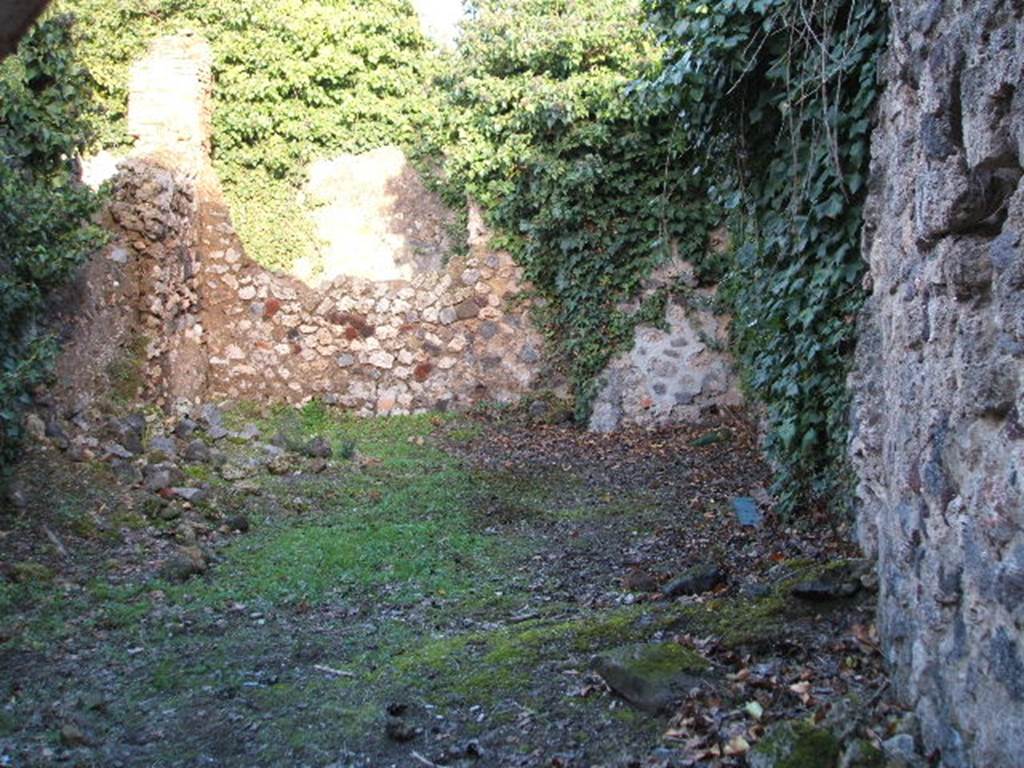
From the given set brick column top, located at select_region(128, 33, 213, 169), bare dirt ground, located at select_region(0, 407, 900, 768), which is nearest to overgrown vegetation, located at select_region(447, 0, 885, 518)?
bare dirt ground, located at select_region(0, 407, 900, 768)

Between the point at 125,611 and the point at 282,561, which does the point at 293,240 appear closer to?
the point at 282,561

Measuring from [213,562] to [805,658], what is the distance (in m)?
3.54

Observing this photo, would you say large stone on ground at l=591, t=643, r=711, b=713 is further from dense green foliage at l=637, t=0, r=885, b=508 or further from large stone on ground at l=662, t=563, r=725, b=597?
dense green foliage at l=637, t=0, r=885, b=508

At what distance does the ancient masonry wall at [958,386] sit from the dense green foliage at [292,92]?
307 inches

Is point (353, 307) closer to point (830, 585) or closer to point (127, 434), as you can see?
point (127, 434)

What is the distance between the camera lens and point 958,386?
235 centimetres

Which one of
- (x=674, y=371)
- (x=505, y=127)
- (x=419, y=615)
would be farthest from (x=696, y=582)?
(x=505, y=127)

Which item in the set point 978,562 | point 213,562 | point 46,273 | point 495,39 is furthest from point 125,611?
point 495,39

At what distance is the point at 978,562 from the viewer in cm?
221

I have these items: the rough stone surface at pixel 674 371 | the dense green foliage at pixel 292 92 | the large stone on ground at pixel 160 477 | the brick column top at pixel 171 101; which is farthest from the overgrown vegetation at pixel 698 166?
the large stone on ground at pixel 160 477

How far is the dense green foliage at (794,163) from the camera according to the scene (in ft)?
14.4

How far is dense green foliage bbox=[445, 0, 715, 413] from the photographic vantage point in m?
9.41

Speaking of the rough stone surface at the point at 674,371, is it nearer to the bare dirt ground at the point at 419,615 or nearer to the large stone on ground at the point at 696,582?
the bare dirt ground at the point at 419,615

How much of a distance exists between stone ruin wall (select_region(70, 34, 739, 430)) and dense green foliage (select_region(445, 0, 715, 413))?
32 centimetres
